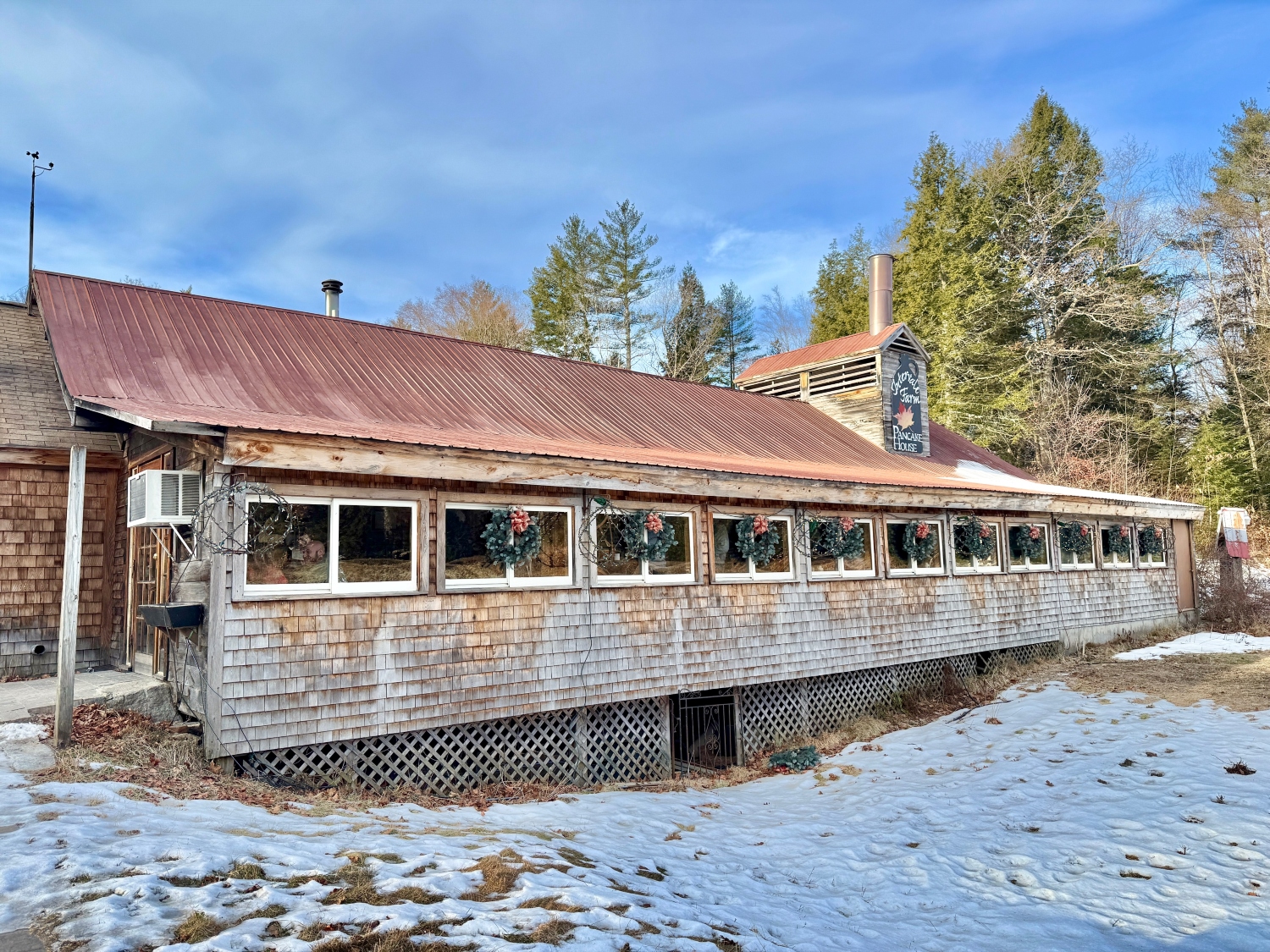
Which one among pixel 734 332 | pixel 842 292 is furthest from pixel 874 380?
pixel 842 292

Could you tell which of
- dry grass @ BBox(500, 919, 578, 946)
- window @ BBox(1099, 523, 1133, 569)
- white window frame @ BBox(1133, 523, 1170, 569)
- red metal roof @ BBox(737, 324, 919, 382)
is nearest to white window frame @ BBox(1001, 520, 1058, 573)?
window @ BBox(1099, 523, 1133, 569)

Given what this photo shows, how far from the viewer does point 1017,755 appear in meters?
9.25

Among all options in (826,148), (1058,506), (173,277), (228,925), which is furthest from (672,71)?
(173,277)

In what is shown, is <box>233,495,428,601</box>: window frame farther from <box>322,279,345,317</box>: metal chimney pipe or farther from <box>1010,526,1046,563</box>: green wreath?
<box>1010,526,1046,563</box>: green wreath

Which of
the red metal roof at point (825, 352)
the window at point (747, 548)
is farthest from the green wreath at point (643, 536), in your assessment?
the red metal roof at point (825, 352)

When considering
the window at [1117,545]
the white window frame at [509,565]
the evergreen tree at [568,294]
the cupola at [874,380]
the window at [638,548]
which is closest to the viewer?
the white window frame at [509,565]

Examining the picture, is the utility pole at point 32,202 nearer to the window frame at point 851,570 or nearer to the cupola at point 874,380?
the window frame at point 851,570

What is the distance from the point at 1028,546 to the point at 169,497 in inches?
547

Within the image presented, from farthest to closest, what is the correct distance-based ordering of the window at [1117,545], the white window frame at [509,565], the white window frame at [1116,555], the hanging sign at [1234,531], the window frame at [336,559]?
the hanging sign at [1234,531] → the window at [1117,545] → the white window frame at [1116,555] → the white window frame at [509,565] → the window frame at [336,559]

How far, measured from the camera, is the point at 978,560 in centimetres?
1418

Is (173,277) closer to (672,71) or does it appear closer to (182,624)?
(672,71)

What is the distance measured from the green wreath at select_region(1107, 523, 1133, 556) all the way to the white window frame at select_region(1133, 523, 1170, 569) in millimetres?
227

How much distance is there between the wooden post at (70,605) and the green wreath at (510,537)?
3338 millimetres

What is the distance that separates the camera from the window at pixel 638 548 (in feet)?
30.2
